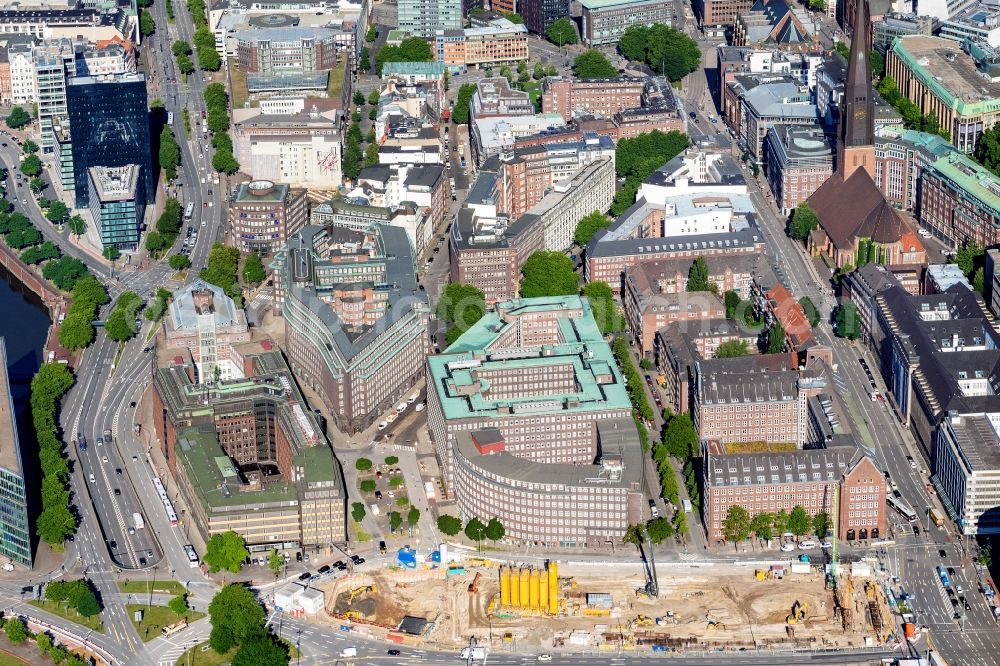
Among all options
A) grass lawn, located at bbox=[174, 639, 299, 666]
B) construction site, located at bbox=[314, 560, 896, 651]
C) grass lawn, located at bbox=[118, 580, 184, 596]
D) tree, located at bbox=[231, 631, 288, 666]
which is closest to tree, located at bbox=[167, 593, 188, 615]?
grass lawn, located at bbox=[118, 580, 184, 596]

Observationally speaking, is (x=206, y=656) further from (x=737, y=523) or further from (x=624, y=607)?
(x=737, y=523)

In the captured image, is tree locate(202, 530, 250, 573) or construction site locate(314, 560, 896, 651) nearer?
construction site locate(314, 560, 896, 651)

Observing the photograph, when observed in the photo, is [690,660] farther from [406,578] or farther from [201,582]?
[201,582]

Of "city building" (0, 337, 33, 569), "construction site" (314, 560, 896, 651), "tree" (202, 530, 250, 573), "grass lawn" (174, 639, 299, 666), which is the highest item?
"city building" (0, 337, 33, 569)

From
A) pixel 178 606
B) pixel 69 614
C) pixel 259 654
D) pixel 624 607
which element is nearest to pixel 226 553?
pixel 178 606

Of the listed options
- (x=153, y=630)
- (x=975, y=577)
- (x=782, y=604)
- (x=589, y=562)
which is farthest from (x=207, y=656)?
(x=975, y=577)

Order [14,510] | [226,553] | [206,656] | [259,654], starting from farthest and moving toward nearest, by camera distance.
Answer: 1. [14,510]
2. [226,553]
3. [206,656]
4. [259,654]

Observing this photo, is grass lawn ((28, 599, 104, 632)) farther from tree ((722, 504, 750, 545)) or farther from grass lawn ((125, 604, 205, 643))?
tree ((722, 504, 750, 545))
